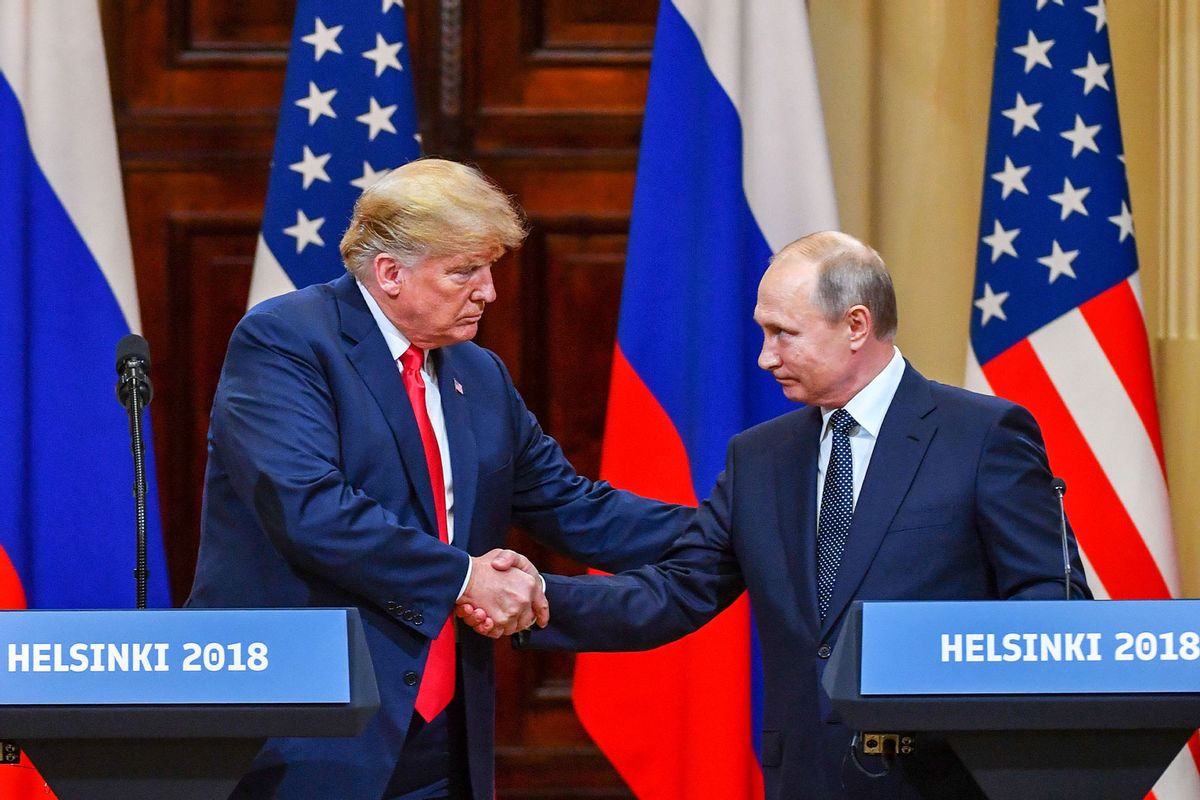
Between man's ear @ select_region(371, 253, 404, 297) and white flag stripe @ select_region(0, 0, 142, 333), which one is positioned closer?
man's ear @ select_region(371, 253, 404, 297)

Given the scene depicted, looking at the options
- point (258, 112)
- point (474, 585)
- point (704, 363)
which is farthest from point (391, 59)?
point (474, 585)

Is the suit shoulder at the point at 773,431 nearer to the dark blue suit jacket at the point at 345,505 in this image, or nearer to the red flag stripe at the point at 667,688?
the dark blue suit jacket at the point at 345,505

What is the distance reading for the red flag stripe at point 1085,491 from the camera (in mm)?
3801

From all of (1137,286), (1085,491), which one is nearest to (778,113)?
(1137,286)

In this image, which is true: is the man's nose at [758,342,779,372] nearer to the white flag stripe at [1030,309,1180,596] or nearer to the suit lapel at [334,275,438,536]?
the suit lapel at [334,275,438,536]

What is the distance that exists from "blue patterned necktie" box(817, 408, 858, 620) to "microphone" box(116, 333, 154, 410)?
111 centimetres

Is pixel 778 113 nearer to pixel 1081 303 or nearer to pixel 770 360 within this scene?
pixel 1081 303

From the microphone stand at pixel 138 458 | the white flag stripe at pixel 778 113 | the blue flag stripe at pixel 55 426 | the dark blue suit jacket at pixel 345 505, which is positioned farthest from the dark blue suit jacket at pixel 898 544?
the blue flag stripe at pixel 55 426

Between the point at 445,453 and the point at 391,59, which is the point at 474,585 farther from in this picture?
the point at 391,59

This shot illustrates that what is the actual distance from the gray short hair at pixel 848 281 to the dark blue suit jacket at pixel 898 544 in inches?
4.9

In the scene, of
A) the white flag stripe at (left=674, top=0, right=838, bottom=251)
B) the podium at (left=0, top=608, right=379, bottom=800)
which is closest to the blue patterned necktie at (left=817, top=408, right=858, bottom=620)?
the podium at (left=0, top=608, right=379, bottom=800)

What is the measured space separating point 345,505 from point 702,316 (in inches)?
57.2

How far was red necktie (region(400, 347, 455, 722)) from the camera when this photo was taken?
8.64 ft

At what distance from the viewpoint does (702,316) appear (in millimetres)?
3734
